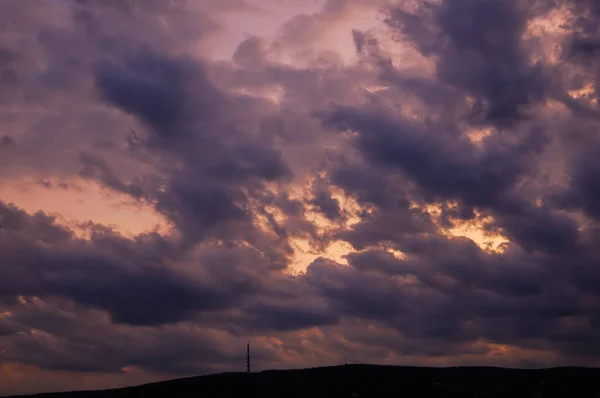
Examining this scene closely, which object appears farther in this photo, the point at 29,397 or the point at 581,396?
the point at 29,397

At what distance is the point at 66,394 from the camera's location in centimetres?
14275

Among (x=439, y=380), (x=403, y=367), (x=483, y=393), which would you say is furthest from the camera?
(x=403, y=367)

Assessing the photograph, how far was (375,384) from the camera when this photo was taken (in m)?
142

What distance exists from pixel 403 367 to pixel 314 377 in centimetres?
1994

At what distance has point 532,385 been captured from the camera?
13812 centimetres

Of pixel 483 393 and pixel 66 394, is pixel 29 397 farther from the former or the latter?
pixel 483 393

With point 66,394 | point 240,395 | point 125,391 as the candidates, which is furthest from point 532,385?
point 66,394

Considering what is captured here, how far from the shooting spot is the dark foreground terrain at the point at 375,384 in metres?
134

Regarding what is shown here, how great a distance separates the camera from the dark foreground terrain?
13425cm

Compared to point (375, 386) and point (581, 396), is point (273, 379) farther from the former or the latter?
point (581, 396)

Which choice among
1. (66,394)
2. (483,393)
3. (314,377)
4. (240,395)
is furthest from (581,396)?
(66,394)

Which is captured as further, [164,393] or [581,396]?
[164,393]

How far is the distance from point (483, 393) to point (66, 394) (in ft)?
271

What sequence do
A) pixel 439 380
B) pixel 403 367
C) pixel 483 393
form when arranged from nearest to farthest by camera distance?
pixel 483 393
pixel 439 380
pixel 403 367
